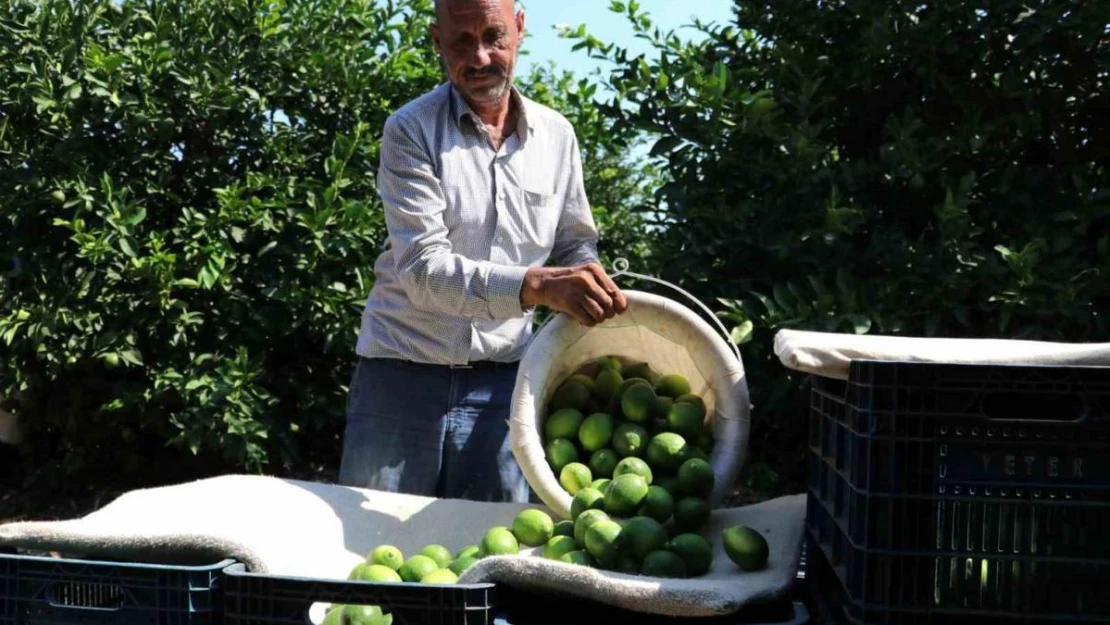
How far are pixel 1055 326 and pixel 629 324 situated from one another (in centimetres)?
153

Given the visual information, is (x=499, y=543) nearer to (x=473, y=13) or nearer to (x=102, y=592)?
(x=102, y=592)

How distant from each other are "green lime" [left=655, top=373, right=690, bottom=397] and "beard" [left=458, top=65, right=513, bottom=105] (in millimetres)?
751

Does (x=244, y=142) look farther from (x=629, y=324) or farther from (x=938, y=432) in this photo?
(x=938, y=432)

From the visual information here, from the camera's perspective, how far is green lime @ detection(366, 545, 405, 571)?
2.23 metres

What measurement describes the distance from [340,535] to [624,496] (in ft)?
1.85

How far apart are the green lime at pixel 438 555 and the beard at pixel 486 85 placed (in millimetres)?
1057

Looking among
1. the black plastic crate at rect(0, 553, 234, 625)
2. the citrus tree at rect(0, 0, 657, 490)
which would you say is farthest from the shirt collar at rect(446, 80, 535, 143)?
the citrus tree at rect(0, 0, 657, 490)

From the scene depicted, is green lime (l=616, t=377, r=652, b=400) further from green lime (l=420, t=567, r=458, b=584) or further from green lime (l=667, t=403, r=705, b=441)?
green lime (l=420, t=567, r=458, b=584)

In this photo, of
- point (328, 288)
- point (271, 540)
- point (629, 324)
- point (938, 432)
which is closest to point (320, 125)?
point (328, 288)

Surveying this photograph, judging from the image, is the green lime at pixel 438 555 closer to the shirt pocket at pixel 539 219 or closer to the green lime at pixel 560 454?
the green lime at pixel 560 454

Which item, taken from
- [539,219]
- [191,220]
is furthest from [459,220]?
[191,220]

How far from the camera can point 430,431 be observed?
2984 millimetres

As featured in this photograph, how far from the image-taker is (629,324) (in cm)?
262

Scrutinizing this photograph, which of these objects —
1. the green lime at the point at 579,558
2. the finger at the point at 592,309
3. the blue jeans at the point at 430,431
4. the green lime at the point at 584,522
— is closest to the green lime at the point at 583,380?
the finger at the point at 592,309
